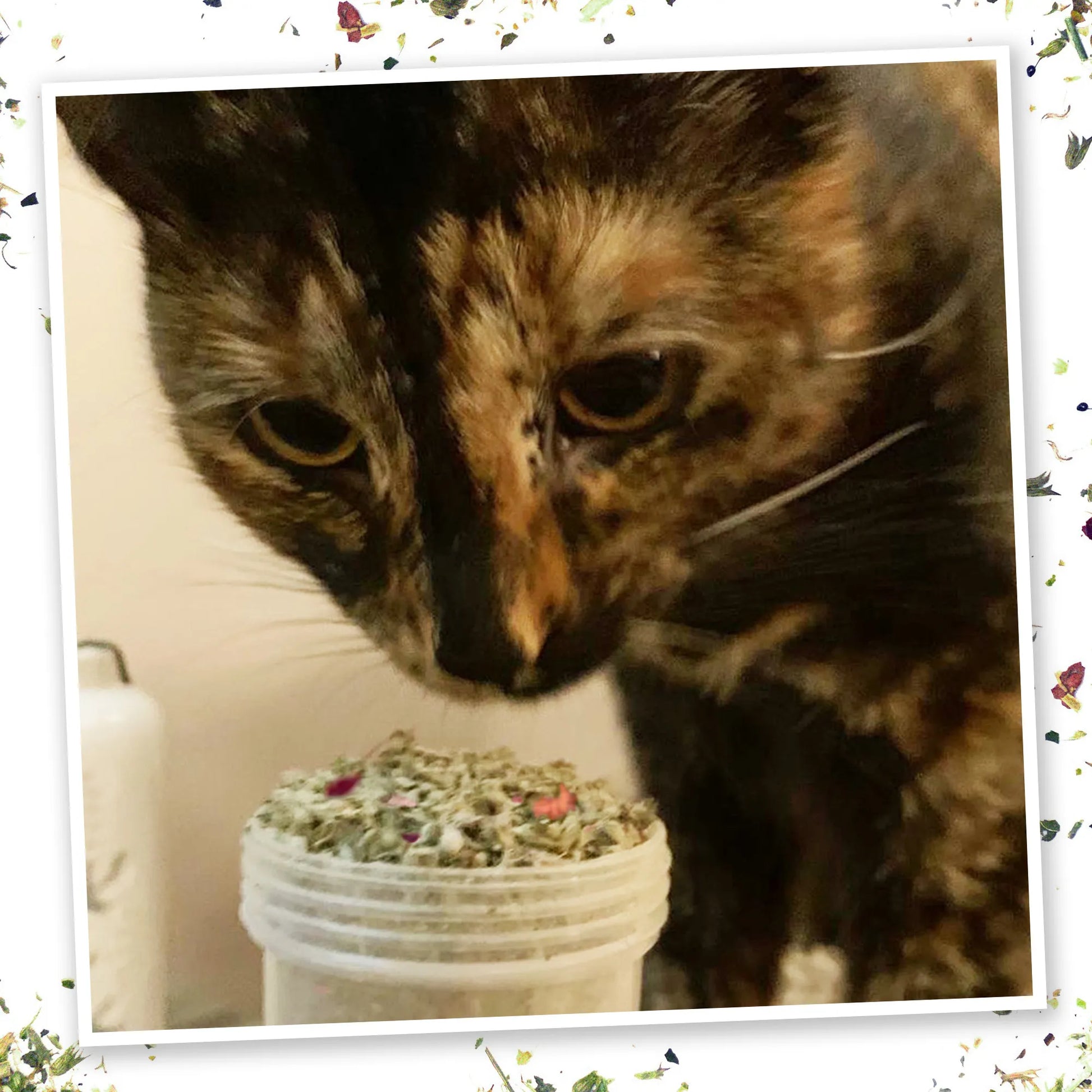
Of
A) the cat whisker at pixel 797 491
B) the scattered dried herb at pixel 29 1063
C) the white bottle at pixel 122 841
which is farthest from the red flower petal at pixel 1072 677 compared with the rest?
the scattered dried herb at pixel 29 1063

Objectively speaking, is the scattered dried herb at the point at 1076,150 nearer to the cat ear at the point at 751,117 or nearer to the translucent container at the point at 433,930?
the cat ear at the point at 751,117

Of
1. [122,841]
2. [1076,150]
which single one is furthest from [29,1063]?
[1076,150]

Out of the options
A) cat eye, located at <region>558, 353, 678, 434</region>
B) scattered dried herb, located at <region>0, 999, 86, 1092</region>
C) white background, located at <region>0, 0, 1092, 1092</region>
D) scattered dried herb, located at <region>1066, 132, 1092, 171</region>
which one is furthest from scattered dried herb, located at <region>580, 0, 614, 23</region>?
scattered dried herb, located at <region>0, 999, 86, 1092</region>

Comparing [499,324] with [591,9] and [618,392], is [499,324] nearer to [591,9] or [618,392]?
[618,392]

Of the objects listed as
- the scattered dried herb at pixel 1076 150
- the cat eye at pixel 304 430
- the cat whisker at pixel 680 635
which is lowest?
the cat whisker at pixel 680 635

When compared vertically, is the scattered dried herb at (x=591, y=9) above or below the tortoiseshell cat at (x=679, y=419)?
above

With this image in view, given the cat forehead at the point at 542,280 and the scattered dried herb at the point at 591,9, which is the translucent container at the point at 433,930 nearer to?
the cat forehead at the point at 542,280

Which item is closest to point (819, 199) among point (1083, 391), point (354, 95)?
point (1083, 391)

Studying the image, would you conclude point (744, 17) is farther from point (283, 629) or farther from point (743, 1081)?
point (743, 1081)
